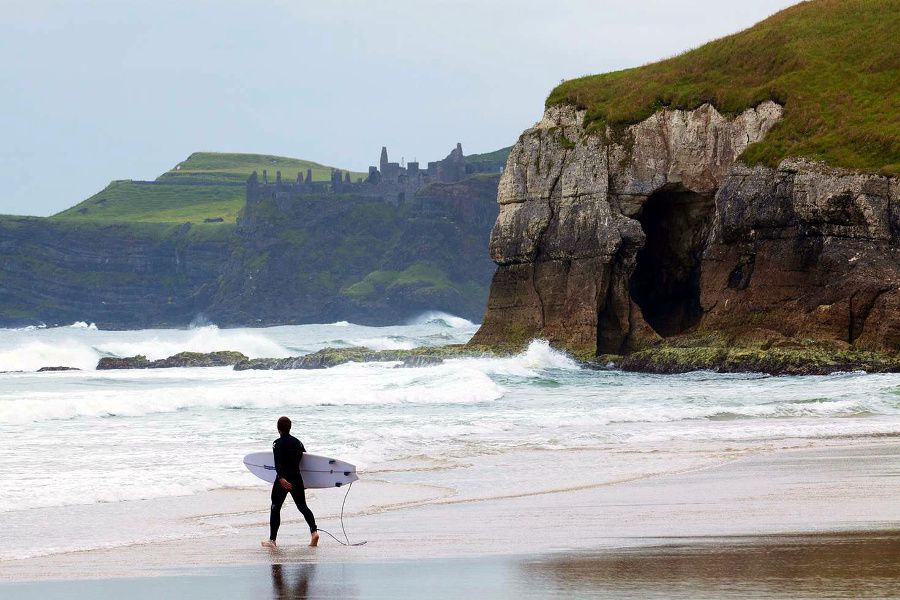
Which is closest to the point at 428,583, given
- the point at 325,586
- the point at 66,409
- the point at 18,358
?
the point at 325,586

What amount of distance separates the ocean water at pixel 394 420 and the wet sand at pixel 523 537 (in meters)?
1.99

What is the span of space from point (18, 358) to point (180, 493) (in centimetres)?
5121

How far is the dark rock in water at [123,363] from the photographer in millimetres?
57438

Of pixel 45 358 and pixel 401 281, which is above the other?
pixel 401 281

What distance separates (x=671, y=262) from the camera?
4806 centimetres

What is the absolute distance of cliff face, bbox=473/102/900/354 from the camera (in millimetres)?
38312

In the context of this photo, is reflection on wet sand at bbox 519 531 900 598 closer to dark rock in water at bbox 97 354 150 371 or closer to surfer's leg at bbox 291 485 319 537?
surfer's leg at bbox 291 485 319 537

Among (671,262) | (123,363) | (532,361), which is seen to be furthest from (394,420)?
(123,363)

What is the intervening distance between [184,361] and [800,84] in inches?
1096

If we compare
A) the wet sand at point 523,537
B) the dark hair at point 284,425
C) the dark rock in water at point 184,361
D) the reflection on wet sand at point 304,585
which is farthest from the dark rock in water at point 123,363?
the reflection on wet sand at point 304,585

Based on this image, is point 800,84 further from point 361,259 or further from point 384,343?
point 361,259

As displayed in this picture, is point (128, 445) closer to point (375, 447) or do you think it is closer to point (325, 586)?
point (375, 447)

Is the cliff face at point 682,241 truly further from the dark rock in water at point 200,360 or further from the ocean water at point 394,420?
the dark rock in water at point 200,360

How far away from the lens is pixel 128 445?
20.1 m
